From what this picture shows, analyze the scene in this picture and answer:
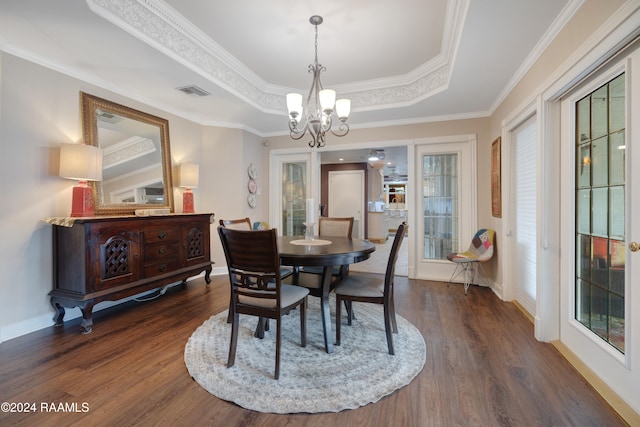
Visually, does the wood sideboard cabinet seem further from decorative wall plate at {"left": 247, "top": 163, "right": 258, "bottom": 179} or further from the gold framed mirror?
decorative wall plate at {"left": 247, "top": 163, "right": 258, "bottom": 179}

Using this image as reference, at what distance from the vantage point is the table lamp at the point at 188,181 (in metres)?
3.91

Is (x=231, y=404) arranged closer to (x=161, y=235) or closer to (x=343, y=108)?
(x=161, y=235)

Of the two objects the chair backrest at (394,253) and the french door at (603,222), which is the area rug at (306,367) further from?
the french door at (603,222)

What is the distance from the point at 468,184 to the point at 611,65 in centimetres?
258

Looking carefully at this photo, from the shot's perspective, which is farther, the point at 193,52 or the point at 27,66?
the point at 193,52

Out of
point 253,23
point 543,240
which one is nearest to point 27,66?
point 253,23

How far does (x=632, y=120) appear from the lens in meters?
1.53

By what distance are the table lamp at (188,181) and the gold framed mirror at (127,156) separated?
16cm

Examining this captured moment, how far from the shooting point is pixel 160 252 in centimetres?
321

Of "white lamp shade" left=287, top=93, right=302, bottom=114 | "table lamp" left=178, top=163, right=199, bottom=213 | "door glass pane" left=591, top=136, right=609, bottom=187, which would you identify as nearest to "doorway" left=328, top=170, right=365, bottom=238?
"table lamp" left=178, top=163, right=199, bottom=213

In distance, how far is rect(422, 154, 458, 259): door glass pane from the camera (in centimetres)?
434

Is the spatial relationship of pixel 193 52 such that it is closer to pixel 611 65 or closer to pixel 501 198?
pixel 611 65

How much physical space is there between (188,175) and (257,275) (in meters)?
2.63

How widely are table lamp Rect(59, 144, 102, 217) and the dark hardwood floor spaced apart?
1.11m
